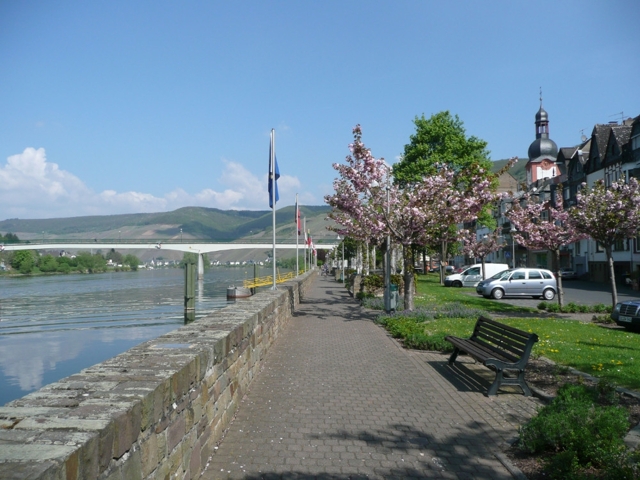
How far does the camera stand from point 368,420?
22.1 ft

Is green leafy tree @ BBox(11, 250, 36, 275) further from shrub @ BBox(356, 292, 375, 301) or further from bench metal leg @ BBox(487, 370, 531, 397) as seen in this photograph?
bench metal leg @ BBox(487, 370, 531, 397)

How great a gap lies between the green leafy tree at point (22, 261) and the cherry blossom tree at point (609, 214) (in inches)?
3812

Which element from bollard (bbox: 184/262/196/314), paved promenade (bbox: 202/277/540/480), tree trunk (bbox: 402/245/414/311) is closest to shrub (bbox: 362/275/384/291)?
bollard (bbox: 184/262/196/314)

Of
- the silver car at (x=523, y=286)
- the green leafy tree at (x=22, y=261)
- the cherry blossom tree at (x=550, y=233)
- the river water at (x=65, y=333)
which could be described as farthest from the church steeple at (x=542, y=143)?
the green leafy tree at (x=22, y=261)

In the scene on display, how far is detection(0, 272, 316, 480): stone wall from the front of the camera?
2734 millimetres

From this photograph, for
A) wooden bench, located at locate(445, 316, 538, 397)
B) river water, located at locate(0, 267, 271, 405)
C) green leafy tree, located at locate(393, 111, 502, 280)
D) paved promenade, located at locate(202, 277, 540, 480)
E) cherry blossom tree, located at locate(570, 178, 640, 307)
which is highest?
green leafy tree, located at locate(393, 111, 502, 280)

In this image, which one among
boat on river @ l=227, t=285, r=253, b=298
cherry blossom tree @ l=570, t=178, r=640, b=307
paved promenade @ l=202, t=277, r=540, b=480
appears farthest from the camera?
boat on river @ l=227, t=285, r=253, b=298

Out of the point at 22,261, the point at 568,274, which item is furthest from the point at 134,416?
the point at 22,261

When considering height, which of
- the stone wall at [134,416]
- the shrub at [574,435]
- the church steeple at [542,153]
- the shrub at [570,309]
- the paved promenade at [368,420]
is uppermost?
the church steeple at [542,153]

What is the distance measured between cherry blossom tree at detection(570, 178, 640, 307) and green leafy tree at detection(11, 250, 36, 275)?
96831mm

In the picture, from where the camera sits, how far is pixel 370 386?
28.2 feet

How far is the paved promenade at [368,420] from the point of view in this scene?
206 inches

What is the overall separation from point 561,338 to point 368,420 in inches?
335

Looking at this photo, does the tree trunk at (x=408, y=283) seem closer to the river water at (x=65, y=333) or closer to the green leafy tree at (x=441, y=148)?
the river water at (x=65, y=333)
